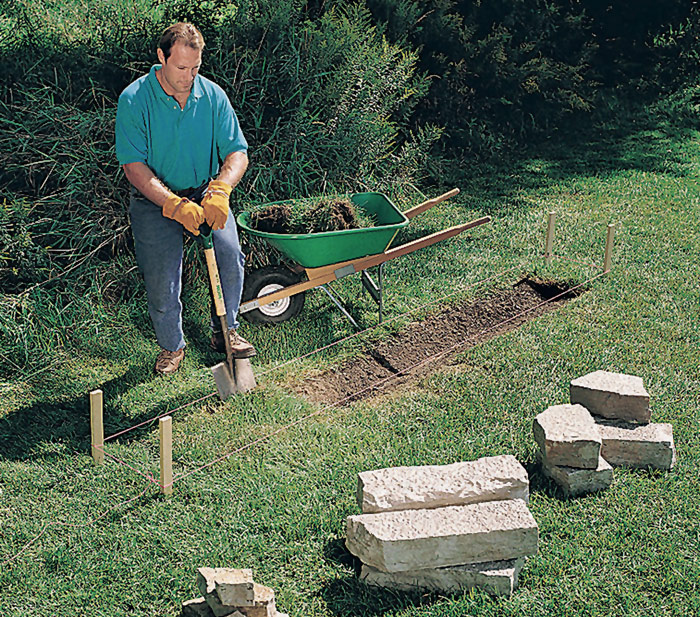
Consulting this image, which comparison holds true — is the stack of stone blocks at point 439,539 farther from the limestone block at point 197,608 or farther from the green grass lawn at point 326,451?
the limestone block at point 197,608

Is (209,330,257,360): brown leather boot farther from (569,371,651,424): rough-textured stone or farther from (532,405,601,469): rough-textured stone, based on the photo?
(569,371,651,424): rough-textured stone

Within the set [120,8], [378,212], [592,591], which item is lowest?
[592,591]

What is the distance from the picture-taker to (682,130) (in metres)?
11.2

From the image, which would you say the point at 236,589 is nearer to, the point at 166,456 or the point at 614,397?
the point at 166,456

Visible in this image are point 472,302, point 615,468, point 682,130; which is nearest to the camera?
point 615,468

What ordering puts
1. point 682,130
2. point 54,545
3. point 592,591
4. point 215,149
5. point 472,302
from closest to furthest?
point 592,591, point 54,545, point 215,149, point 472,302, point 682,130

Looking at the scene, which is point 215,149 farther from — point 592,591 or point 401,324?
point 592,591

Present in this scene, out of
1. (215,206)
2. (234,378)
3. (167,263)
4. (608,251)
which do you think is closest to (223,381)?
(234,378)

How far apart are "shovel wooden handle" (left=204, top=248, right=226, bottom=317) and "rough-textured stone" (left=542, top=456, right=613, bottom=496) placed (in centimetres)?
209

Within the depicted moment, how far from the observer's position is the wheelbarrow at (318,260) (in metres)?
5.45

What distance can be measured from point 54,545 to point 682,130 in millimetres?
9919

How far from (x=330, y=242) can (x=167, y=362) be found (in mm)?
1276

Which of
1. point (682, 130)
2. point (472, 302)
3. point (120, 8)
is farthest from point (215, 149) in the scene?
point (682, 130)

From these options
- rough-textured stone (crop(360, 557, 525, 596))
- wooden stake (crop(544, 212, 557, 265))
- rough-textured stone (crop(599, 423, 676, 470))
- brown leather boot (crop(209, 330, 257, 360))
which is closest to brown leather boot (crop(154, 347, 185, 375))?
brown leather boot (crop(209, 330, 257, 360))
